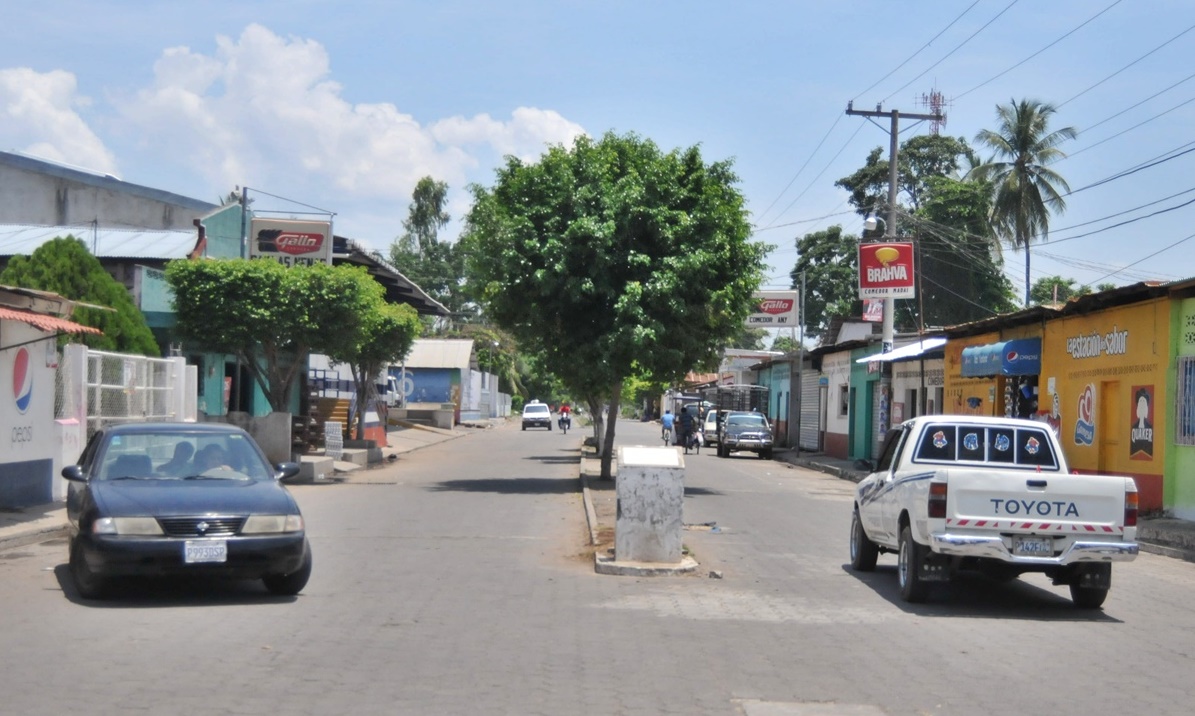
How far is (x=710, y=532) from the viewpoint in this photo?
1794cm

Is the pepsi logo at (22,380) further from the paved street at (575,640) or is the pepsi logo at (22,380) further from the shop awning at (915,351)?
the shop awning at (915,351)

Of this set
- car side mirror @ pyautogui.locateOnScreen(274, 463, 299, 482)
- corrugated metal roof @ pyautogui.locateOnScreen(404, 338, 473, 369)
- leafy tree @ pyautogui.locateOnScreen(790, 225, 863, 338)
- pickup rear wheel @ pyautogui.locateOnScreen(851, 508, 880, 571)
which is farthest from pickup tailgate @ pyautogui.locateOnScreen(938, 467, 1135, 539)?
corrugated metal roof @ pyautogui.locateOnScreen(404, 338, 473, 369)

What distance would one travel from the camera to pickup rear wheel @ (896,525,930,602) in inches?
452

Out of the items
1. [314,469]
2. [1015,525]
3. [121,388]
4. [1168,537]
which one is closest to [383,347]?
[314,469]

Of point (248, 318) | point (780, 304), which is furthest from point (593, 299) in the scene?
point (780, 304)

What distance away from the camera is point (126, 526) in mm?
10070

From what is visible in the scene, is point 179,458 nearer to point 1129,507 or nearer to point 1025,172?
point 1129,507

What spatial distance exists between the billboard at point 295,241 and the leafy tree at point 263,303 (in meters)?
8.04

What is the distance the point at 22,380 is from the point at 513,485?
11859mm

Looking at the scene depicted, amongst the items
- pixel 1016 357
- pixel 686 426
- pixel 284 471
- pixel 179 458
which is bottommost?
pixel 686 426

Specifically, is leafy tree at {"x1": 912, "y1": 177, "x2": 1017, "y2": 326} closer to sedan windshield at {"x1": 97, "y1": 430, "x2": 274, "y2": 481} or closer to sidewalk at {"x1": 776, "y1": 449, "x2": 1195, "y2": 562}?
sidewalk at {"x1": 776, "y1": 449, "x2": 1195, "y2": 562}

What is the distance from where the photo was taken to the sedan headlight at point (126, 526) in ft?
32.9

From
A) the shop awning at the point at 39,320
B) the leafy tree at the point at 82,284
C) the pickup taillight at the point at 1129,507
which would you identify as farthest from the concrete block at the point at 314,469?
the pickup taillight at the point at 1129,507

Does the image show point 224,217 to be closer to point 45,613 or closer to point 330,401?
point 330,401
